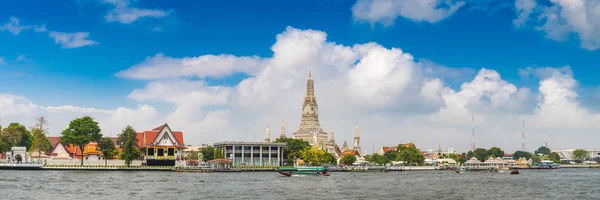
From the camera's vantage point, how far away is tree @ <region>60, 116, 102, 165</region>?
11106 centimetres

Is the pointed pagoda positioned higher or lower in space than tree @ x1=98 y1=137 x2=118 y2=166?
higher

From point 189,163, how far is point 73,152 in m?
23.2

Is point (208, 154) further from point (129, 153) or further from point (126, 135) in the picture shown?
point (129, 153)

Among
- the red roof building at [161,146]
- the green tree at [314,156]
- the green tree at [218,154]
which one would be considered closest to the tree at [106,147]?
the red roof building at [161,146]

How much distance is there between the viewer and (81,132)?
112m

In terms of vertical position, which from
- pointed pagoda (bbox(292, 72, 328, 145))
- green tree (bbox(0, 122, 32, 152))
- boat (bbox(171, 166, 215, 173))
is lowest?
boat (bbox(171, 166, 215, 173))

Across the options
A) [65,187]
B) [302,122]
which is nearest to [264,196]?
[65,187]

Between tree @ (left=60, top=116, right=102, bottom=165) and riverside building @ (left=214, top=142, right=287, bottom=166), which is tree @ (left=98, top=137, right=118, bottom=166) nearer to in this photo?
tree @ (left=60, top=116, right=102, bottom=165)

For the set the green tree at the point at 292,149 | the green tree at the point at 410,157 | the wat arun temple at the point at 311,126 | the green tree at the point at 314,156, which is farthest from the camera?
the wat arun temple at the point at 311,126

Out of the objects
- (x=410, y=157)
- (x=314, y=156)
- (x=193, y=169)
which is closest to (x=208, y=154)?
Result: (x=314, y=156)

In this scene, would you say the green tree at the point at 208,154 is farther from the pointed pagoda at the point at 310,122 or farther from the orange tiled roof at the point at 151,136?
the pointed pagoda at the point at 310,122

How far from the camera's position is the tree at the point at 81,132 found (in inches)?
4373

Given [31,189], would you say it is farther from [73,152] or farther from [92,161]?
[73,152]

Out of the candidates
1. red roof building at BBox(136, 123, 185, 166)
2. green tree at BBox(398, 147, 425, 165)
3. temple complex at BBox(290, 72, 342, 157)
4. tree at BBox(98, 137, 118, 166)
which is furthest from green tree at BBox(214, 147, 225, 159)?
temple complex at BBox(290, 72, 342, 157)
